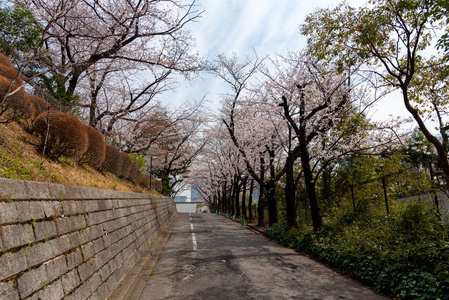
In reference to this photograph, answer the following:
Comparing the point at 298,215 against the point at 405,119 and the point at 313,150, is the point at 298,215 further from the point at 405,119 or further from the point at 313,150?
the point at 405,119

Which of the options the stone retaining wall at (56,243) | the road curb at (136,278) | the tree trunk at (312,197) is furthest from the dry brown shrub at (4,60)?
the tree trunk at (312,197)

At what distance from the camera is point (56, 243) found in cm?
343

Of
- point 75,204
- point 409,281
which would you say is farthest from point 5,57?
point 409,281

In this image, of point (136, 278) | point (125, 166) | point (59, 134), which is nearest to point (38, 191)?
point (136, 278)

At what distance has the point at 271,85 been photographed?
15.0 metres

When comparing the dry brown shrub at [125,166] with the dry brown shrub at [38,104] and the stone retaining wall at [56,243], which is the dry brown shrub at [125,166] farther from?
the stone retaining wall at [56,243]

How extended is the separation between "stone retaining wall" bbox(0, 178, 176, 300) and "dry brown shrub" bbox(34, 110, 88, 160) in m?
1.95

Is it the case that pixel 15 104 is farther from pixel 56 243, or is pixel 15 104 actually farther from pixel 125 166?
pixel 125 166

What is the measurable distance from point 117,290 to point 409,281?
533 centimetres

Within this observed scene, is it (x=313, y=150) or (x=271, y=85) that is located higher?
(x=271, y=85)

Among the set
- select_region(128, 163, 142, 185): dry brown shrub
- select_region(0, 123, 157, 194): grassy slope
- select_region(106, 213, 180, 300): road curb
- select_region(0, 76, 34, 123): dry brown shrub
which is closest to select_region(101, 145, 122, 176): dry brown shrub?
select_region(128, 163, 142, 185): dry brown shrub

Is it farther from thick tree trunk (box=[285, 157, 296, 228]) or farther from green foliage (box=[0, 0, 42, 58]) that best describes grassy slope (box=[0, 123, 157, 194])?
thick tree trunk (box=[285, 157, 296, 228])

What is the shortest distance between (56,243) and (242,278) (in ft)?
14.0

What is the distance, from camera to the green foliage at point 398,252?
16.3 feet
